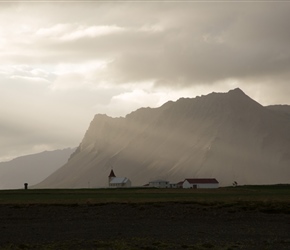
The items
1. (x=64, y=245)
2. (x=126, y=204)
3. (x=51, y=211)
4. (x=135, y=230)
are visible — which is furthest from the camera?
(x=126, y=204)

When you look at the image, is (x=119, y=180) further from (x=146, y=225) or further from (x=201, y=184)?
(x=146, y=225)

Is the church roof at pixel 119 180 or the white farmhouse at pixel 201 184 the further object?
the church roof at pixel 119 180

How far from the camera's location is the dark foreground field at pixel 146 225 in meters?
27.8

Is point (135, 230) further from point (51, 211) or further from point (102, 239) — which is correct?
point (51, 211)

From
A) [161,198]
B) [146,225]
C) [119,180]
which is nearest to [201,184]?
[119,180]

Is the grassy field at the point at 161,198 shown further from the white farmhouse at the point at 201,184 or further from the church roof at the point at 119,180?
the church roof at the point at 119,180

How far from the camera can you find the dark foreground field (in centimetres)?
2783

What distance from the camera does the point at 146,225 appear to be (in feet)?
117

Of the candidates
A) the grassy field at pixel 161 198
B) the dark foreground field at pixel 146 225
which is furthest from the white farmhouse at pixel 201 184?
the dark foreground field at pixel 146 225

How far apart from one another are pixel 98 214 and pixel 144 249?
17.5 metres

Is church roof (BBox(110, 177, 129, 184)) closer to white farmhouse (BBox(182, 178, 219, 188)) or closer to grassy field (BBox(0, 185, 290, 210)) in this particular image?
white farmhouse (BBox(182, 178, 219, 188))

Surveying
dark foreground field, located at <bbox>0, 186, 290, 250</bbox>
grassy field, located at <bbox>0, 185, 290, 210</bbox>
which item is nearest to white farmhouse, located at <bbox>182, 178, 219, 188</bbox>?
grassy field, located at <bbox>0, 185, 290, 210</bbox>

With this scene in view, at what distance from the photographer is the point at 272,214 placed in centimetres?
4112

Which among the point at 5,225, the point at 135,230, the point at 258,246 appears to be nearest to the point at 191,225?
the point at 135,230
